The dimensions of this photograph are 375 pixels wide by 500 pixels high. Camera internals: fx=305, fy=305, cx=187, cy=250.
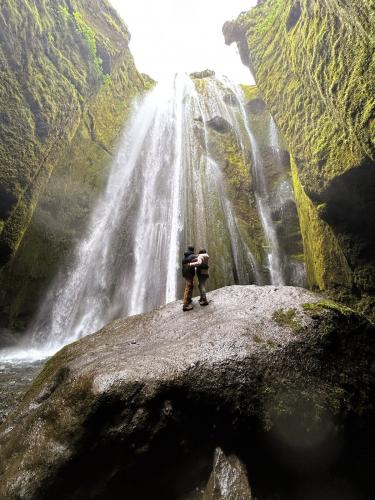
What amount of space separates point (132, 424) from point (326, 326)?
2.60 m

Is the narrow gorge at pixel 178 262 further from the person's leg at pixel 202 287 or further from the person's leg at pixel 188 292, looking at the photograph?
the person's leg at pixel 202 287

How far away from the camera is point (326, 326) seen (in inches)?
154

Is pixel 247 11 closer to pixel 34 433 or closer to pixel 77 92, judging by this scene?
pixel 77 92

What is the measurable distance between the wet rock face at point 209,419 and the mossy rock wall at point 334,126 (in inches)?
184

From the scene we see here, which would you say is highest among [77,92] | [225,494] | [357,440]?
[77,92]

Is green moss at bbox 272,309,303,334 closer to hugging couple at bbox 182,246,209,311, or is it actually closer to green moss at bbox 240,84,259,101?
hugging couple at bbox 182,246,209,311

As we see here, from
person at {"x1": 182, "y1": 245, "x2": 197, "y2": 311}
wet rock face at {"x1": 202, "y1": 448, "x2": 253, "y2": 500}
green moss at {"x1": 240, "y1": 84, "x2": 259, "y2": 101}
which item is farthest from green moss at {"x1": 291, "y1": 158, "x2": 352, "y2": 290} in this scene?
green moss at {"x1": 240, "y1": 84, "x2": 259, "y2": 101}

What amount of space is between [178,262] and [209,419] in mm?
11615

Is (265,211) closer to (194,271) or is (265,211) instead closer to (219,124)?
(219,124)

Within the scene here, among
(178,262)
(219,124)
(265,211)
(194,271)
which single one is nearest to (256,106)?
(219,124)

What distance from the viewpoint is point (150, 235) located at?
16281mm

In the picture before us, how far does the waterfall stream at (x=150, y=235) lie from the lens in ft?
44.7

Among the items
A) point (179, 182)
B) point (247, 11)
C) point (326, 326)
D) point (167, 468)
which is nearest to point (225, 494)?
point (167, 468)

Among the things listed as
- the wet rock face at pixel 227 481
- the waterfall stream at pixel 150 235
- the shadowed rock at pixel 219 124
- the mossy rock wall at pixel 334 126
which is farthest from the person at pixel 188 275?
the shadowed rock at pixel 219 124
